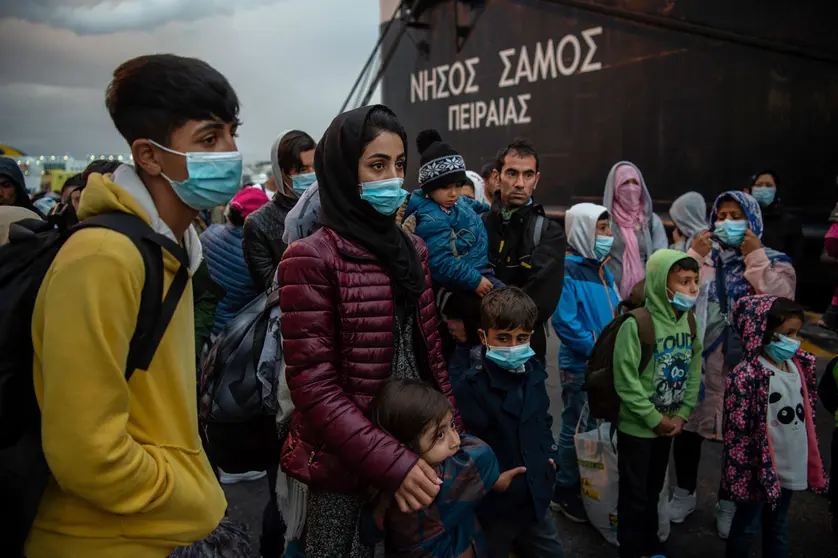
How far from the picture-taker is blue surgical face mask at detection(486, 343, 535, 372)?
2.27 m

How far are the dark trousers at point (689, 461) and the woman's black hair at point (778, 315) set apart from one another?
85cm

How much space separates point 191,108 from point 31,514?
0.85m

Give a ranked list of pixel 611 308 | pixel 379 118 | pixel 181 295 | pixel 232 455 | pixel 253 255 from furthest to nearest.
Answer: pixel 611 308 < pixel 253 255 < pixel 232 455 < pixel 379 118 < pixel 181 295

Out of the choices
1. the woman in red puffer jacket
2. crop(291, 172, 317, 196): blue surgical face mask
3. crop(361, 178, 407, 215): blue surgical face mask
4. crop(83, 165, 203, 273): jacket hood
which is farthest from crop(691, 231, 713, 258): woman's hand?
crop(83, 165, 203, 273): jacket hood

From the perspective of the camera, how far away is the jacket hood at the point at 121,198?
1175mm

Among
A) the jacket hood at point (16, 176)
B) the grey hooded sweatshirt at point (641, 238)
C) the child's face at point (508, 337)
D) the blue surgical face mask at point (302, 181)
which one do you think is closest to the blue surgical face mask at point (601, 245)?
the grey hooded sweatshirt at point (641, 238)

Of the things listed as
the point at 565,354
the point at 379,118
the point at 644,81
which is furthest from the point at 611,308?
the point at 644,81

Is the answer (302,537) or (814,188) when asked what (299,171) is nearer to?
(302,537)

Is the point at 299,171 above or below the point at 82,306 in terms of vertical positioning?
above

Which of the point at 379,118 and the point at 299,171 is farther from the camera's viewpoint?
the point at 299,171

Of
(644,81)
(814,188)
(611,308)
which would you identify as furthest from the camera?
(644,81)

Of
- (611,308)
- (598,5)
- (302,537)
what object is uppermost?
(598,5)

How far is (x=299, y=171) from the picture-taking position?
3373 mm

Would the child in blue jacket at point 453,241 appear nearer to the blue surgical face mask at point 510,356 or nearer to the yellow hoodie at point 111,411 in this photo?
the blue surgical face mask at point 510,356
